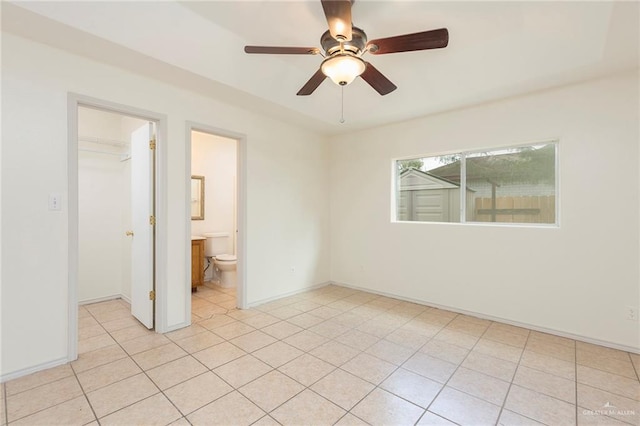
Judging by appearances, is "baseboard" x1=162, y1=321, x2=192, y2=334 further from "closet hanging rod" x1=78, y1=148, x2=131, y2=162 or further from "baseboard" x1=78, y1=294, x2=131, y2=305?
"closet hanging rod" x1=78, y1=148, x2=131, y2=162

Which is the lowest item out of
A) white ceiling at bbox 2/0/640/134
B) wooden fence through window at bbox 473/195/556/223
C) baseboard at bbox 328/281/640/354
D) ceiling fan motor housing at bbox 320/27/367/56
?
baseboard at bbox 328/281/640/354

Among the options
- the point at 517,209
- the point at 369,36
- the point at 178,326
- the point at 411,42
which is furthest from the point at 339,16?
the point at 178,326

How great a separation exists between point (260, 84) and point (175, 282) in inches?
89.0

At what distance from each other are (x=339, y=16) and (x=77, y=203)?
97.3 inches

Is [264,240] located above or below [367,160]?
below

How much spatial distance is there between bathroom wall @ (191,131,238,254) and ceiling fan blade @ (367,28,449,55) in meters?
3.62

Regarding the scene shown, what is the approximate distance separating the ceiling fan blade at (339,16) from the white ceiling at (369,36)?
2.08 ft

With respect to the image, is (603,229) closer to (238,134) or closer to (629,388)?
(629,388)

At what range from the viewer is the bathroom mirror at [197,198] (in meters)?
5.00

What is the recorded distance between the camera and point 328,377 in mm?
2176

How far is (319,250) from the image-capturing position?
473cm

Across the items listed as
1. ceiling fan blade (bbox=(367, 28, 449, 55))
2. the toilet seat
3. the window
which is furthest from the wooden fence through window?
the toilet seat

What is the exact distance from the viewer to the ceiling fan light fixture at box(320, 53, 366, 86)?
6.53ft

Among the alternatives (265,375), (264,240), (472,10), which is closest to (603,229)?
(472,10)
